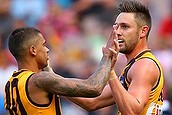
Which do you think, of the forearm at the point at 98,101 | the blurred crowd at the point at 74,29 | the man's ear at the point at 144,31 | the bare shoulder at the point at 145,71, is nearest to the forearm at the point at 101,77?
the bare shoulder at the point at 145,71

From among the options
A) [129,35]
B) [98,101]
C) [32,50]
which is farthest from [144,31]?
[32,50]

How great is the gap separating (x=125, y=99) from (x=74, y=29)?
7.14 metres

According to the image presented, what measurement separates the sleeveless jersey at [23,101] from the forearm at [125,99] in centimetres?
66

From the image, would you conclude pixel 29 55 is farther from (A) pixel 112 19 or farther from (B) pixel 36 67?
(A) pixel 112 19

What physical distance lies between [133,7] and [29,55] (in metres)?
1.50

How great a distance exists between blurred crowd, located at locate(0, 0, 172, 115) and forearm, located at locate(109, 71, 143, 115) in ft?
17.3

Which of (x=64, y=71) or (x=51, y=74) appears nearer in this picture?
(x=51, y=74)

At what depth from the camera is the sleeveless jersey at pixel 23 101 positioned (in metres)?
6.96

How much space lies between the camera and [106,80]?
279 inches

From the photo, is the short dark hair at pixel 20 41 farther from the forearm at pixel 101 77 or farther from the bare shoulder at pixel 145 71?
the bare shoulder at pixel 145 71

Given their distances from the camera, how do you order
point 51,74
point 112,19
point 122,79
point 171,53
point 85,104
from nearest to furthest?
point 51,74, point 122,79, point 85,104, point 171,53, point 112,19

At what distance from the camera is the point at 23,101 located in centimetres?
698

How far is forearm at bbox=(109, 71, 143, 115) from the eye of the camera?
291 inches

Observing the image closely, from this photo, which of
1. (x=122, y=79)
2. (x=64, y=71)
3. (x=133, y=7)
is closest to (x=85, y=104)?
(x=122, y=79)
